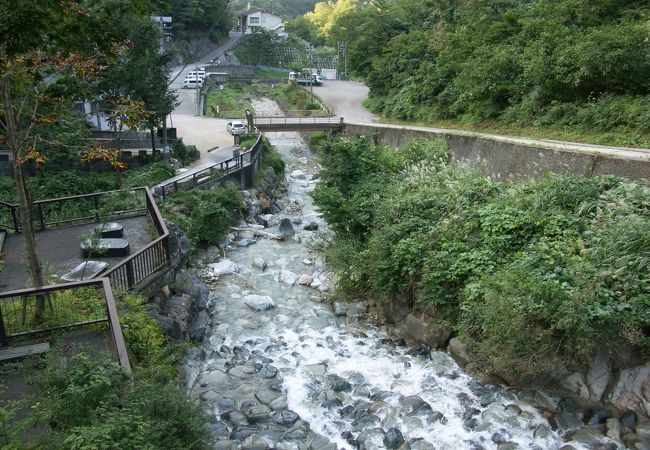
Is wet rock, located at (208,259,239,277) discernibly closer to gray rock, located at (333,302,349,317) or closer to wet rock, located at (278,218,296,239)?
wet rock, located at (278,218,296,239)

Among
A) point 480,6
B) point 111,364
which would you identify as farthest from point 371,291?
point 480,6

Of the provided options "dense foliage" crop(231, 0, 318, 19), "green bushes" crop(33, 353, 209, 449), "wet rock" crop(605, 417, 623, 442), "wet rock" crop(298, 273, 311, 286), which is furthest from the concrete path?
"dense foliage" crop(231, 0, 318, 19)

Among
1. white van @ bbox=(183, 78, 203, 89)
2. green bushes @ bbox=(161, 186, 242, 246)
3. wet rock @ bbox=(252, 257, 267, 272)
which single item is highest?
white van @ bbox=(183, 78, 203, 89)

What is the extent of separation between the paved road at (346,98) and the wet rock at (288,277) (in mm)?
21026

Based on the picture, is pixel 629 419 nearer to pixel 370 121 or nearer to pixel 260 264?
pixel 260 264

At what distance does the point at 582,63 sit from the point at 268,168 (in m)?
14.8

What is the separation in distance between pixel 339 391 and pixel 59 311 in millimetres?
5136

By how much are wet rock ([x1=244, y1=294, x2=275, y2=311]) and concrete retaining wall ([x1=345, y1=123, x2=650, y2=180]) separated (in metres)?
8.70

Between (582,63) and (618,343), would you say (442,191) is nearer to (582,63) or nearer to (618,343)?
(618,343)

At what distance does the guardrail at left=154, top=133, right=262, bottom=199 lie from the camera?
55.7 ft

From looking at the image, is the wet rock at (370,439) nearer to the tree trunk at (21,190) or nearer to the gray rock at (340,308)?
the gray rock at (340,308)

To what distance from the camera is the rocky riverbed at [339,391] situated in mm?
7629

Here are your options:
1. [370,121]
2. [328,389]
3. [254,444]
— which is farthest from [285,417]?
[370,121]

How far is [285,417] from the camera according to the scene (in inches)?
322
